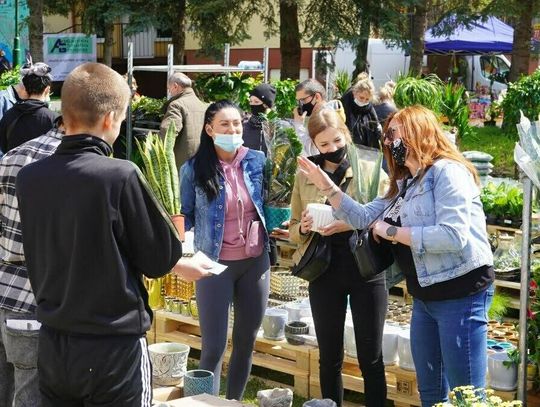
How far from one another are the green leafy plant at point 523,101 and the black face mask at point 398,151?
25.4 ft

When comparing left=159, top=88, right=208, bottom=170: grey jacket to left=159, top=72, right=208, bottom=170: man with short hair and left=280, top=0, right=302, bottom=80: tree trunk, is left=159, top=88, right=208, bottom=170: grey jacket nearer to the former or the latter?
left=159, top=72, right=208, bottom=170: man with short hair

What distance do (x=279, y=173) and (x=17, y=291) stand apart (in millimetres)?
1603

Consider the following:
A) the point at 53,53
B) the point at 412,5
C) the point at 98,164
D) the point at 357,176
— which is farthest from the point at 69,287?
the point at 53,53

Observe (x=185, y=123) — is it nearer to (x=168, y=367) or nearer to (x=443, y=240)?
(x=168, y=367)

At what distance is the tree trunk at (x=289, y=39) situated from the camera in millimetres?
17234

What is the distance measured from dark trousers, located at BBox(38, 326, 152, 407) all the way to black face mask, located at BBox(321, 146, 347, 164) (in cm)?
171

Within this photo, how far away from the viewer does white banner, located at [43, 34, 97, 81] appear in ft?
78.5

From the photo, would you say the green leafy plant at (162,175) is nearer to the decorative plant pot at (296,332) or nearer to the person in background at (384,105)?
the decorative plant pot at (296,332)

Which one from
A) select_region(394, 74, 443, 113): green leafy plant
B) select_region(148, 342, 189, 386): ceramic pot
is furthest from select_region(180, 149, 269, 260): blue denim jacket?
select_region(394, 74, 443, 113): green leafy plant

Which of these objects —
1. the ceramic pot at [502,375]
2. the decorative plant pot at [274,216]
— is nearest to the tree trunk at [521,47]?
the ceramic pot at [502,375]

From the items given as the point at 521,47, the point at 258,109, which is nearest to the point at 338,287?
the point at 258,109

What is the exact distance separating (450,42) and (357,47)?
8882 millimetres

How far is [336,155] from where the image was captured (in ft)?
13.7

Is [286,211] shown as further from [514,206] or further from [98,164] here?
[514,206]
